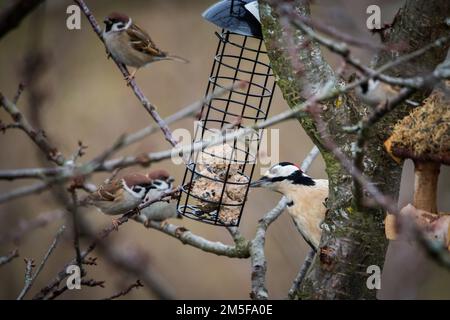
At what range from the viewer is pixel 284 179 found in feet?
14.8

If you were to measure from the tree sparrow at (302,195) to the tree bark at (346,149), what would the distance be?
830mm

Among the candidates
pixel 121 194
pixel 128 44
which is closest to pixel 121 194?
pixel 121 194

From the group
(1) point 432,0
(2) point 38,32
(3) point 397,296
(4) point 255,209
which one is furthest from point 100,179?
(2) point 38,32

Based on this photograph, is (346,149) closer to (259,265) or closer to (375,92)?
(375,92)

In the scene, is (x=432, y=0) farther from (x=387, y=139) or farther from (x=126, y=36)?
(x=126, y=36)

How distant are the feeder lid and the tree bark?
34 cm

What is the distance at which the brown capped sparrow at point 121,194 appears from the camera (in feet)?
16.3

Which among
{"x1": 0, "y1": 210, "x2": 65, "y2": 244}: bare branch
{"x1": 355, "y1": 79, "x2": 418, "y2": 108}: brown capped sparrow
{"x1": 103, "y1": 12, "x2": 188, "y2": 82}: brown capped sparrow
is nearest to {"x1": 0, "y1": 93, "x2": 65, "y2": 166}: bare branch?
{"x1": 0, "y1": 210, "x2": 65, "y2": 244}: bare branch

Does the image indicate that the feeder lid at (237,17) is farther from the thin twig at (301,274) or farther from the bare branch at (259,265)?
the thin twig at (301,274)

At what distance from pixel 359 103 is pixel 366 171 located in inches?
16.2

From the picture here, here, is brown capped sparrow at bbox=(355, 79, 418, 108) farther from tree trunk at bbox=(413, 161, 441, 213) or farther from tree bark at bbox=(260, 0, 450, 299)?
tree trunk at bbox=(413, 161, 441, 213)

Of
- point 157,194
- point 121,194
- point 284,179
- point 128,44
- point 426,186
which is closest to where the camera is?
point 426,186

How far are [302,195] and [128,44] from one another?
1964mm
